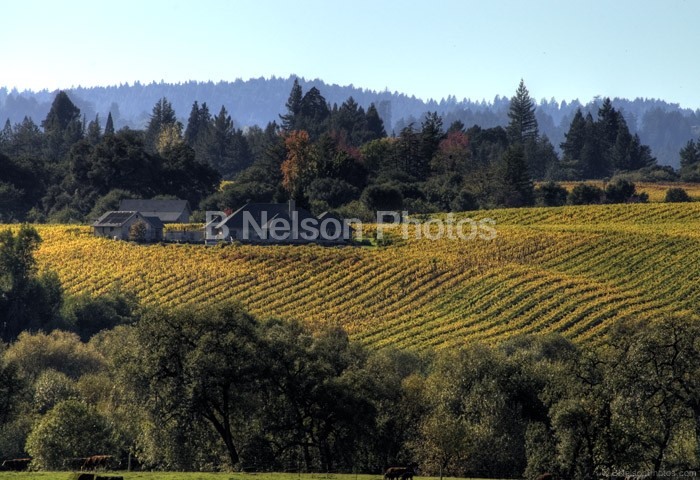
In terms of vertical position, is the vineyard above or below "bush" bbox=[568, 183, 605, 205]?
below

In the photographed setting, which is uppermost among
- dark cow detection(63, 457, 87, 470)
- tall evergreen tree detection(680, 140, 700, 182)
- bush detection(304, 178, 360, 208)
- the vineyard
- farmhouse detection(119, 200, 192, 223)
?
tall evergreen tree detection(680, 140, 700, 182)

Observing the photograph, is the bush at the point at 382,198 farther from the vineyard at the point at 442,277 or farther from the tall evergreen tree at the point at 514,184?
the tall evergreen tree at the point at 514,184

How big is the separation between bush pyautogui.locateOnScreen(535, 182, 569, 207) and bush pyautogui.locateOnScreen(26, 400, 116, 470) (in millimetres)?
83188

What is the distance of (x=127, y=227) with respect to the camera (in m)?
107

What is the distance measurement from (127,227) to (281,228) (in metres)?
13.6

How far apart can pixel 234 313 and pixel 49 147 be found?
151 metres

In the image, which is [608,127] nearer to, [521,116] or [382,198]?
[521,116]

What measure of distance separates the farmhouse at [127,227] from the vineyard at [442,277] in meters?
3.02

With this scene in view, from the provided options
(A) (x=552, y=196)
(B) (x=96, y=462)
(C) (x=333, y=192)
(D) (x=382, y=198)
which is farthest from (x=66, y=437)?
(A) (x=552, y=196)

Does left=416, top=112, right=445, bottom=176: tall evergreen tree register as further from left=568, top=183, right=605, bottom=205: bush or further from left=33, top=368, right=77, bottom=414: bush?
left=33, top=368, right=77, bottom=414: bush

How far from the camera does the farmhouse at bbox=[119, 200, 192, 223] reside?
397 ft

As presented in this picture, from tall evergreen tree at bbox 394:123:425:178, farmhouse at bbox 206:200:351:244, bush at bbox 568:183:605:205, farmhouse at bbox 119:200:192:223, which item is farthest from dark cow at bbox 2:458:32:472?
tall evergreen tree at bbox 394:123:425:178

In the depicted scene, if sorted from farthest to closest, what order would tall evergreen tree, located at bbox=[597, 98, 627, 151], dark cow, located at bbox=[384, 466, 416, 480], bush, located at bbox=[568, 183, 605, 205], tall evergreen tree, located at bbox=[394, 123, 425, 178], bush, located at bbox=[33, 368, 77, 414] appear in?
1. tall evergreen tree, located at bbox=[597, 98, 627, 151]
2. tall evergreen tree, located at bbox=[394, 123, 425, 178]
3. bush, located at bbox=[568, 183, 605, 205]
4. bush, located at bbox=[33, 368, 77, 414]
5. dark cow, located at bbox=[384, 466, 416, 480]

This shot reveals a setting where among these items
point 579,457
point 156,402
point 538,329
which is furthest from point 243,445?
point 538,329
